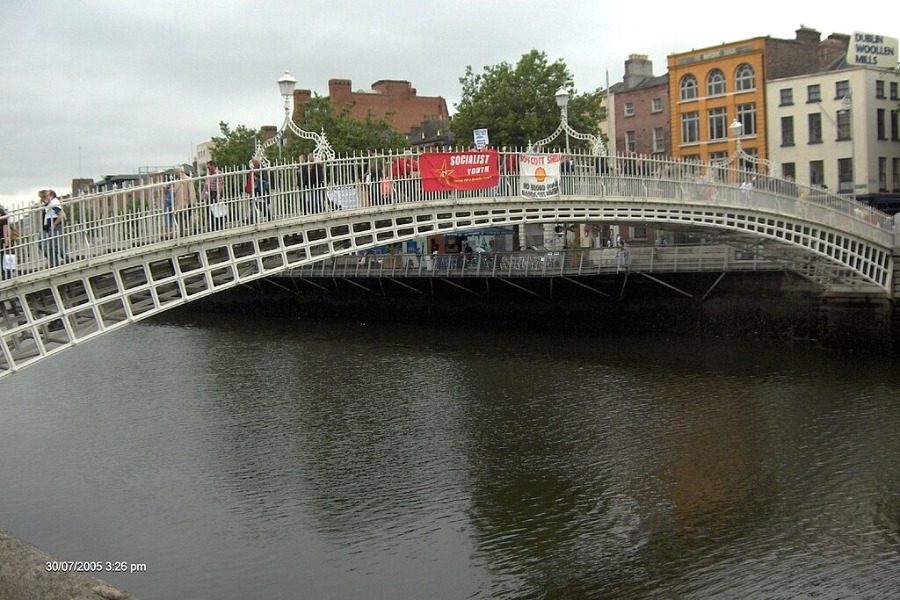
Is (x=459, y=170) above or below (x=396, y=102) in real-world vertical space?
below

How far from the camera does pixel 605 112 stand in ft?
148

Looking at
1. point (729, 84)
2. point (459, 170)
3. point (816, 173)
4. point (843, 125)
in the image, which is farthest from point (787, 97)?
point (459, 170)

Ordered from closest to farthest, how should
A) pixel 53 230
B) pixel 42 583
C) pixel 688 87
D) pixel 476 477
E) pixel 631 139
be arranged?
pixel 42 583 < pixel 53 230 < pixel 476 477 < pixel 688 87 < pixel 631 139

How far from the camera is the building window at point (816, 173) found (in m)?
41.9

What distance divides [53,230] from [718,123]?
120 ft

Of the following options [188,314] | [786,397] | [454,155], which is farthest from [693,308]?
[188,314]

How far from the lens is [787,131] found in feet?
141

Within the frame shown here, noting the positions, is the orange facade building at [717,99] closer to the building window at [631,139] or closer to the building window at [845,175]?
the building window at [631,139]

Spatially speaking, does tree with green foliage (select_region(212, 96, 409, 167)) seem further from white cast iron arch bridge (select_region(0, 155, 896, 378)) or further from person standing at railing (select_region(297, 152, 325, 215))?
person standing at railing (select_region(297, 152, 325, 215))

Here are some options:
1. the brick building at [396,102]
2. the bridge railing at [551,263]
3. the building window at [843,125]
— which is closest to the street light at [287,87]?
the bridge railing at [551,263]

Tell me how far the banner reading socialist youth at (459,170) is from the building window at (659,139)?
30.4 meters

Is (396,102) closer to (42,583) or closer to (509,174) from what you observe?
(509,174)

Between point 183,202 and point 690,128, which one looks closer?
point 183,202

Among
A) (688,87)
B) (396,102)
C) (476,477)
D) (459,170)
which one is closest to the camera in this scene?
(476,477)
